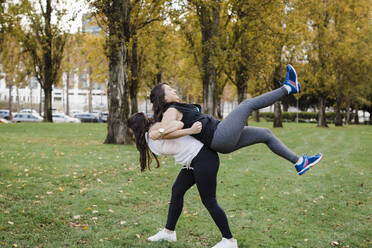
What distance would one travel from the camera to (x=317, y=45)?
36.1m

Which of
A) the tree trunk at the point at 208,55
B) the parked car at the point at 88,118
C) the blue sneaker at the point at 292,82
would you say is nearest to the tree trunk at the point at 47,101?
the tree trunk at the point at 208,55

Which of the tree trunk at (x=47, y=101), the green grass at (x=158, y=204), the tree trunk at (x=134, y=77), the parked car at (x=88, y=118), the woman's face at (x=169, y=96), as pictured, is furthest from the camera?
the parked car at (x=88, y=118)

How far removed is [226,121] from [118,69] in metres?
12.5

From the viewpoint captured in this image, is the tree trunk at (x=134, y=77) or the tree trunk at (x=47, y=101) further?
the tree trunk at (x=47, y=101)

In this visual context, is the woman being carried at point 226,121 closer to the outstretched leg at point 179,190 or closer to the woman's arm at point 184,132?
the woman's arm at point 184,132

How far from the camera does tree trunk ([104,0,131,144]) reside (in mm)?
15500

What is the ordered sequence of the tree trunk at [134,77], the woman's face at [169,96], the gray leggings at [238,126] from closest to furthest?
the gray leggings at [238,126]
the woman's face at [169,96]
the tree trunk at [134,77]

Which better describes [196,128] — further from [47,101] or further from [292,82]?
[47,101]

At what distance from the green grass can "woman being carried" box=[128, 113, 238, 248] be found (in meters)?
0.79

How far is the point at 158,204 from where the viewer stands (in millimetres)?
7500

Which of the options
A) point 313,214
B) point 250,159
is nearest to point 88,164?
point 250,159

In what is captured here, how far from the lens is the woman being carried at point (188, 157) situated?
438 centimetres

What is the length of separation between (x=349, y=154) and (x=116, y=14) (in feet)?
36.5

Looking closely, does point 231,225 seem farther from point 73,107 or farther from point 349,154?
→ point 73,107
